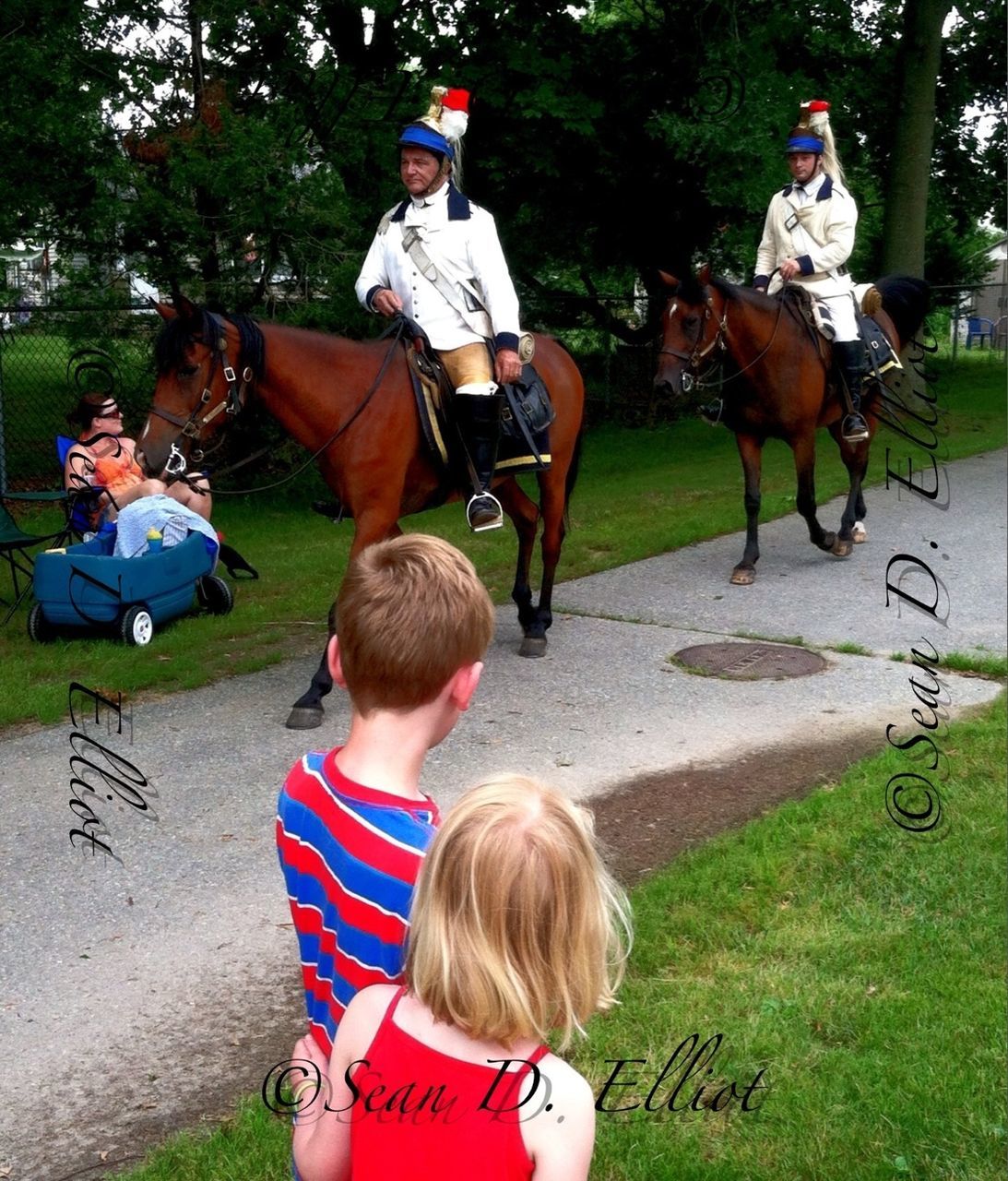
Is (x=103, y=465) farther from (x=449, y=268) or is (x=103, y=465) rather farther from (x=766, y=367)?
(x=766, y=367)

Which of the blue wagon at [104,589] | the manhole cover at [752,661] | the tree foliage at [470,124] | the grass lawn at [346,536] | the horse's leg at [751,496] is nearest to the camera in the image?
the manhole cover at [752,661]

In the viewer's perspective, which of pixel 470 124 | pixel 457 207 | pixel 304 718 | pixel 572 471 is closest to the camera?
pixel 304 718

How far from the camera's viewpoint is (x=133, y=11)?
1403cm

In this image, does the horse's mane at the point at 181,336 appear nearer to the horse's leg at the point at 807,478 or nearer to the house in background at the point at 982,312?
the horse's leg at the point at 807,478

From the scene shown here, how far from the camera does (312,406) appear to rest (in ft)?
24.6

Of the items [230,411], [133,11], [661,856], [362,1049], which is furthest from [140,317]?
[362,1049]

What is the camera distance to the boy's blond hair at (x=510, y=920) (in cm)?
189

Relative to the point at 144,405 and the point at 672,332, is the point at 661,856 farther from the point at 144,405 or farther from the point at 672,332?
the point at 144,405

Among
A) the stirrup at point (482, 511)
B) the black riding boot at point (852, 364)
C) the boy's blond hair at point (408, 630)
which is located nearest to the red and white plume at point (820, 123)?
the black riding boot at point (852, 364)

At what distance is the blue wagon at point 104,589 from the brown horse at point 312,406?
1484mm

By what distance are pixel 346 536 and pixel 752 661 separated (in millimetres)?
5498

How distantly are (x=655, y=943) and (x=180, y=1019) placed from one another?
1.45 m

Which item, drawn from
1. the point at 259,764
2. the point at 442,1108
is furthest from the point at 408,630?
the point at 259,764

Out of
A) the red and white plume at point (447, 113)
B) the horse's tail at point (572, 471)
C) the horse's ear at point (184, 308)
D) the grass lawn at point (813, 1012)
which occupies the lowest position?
the grass lawn at point (813, 1012)
